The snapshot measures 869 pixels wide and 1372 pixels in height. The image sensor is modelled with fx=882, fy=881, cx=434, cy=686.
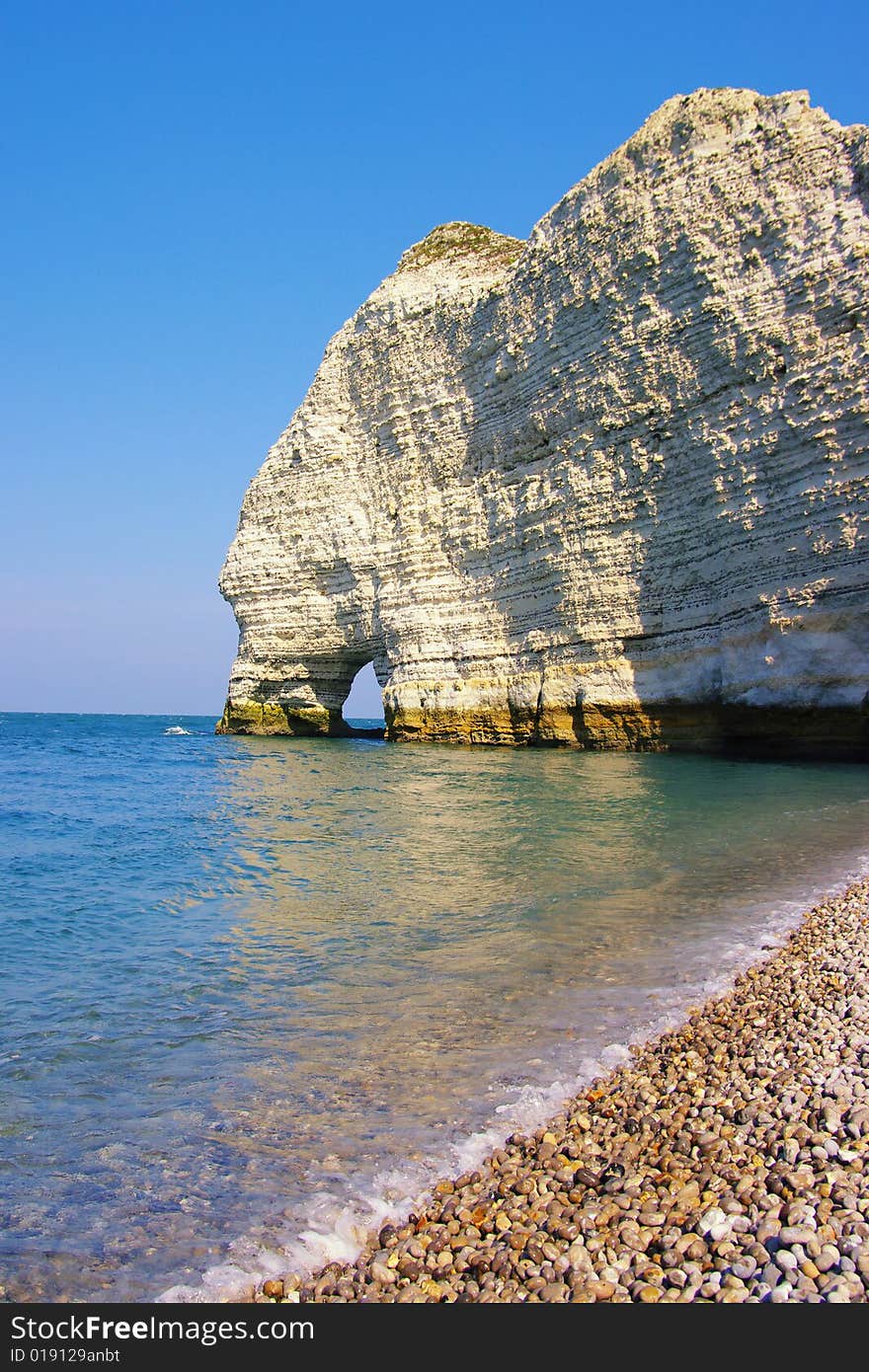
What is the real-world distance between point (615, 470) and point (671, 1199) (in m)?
21.2

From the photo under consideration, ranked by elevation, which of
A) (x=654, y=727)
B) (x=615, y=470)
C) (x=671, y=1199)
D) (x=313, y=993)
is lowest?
(x=313, y=993)

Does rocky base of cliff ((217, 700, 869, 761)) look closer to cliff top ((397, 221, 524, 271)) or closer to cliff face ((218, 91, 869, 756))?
cliff face ((218, 91, 869, 756))

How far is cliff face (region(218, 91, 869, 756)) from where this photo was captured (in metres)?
18.1

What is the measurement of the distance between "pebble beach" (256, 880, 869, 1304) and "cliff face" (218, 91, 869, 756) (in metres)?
16.1

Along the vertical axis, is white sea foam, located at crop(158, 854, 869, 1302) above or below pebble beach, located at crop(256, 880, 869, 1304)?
below

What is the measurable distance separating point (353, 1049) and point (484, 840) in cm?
649

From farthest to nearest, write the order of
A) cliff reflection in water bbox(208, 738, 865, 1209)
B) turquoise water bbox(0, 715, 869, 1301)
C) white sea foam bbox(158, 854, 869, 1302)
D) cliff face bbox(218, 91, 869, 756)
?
cliff face bbox(218, 91, 869, 756) < cliff reflection in water bbox(208, 738, 865, 1209) < turquoise water bbox(0, 715, 869, 1301) < white sea foam bbox(158, 854, 869, 1302)

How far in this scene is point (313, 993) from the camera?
5.50m

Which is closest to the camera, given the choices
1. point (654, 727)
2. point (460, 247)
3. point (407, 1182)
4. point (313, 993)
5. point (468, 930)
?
point (407, 1182)

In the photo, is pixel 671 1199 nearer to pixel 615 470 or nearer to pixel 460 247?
pixel 615 470

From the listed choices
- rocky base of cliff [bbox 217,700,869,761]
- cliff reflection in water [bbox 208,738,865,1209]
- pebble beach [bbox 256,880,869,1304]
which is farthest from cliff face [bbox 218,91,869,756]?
pebble beach [bbox 256,880,869,1304]

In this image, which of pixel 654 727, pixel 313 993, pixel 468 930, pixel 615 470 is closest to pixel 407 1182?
pixel 313 993

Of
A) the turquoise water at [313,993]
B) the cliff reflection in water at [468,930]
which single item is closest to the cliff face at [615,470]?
the cliff reflection in water at [468,930]

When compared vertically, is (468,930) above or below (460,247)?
below
